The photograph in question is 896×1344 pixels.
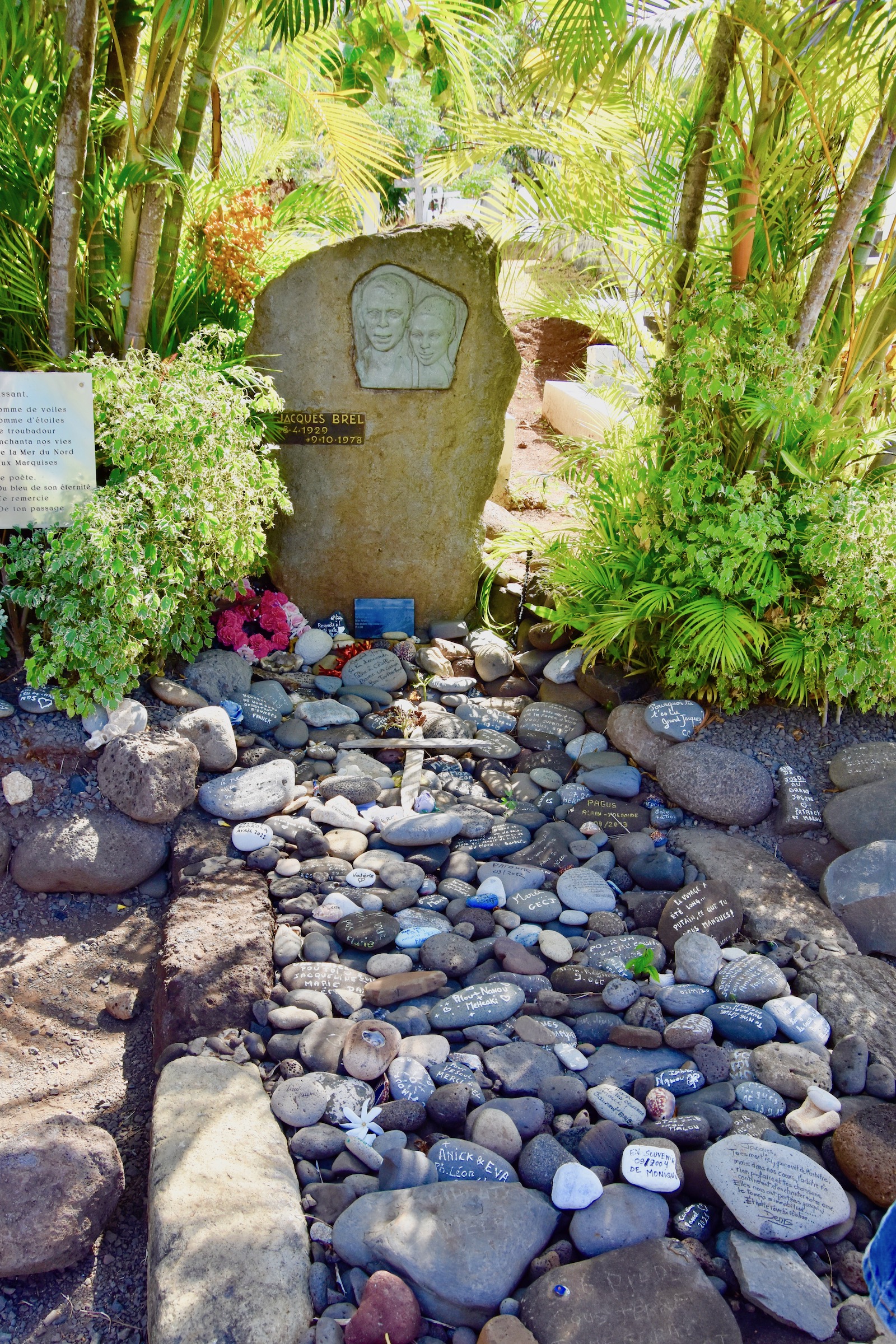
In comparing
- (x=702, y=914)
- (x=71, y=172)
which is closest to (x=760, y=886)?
(x=702, y=914)

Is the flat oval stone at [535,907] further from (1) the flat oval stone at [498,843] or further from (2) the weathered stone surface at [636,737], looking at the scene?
(2) the weathered stone surface at [636,737]

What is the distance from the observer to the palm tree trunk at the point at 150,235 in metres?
3.61

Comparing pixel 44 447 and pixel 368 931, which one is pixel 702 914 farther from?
pixel 44 447

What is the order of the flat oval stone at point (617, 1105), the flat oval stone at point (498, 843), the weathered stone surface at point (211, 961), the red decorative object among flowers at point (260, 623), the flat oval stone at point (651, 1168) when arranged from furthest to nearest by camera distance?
1. the red decorative object among flowers at point (260, 623)
2. the flat oval stone at point (498, 843)
3. the weathered stone surface at point (211, 961)
4. the flat oval stone at point (617, 1105)
5. the flat oval stone at point (651, 1168)

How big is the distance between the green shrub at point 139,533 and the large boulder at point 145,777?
0.19 meters

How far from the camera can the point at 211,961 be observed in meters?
2.75

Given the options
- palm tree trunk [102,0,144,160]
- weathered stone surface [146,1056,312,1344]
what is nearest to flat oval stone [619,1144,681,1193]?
weathered stone surface [146,1056,312,1344]

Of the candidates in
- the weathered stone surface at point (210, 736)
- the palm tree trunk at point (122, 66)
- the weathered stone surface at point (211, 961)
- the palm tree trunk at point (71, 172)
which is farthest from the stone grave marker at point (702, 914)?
the palm tree trunk at point (122, 66)

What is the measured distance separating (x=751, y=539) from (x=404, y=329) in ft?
6.36

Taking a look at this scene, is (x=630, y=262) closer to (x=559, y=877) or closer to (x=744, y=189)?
(x=744, y=189)

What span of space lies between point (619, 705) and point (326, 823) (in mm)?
1337

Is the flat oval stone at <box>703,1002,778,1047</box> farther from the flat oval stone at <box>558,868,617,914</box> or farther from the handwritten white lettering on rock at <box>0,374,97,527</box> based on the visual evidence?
the handwritten white lettering on rock at <box>0,374,97,527</box>

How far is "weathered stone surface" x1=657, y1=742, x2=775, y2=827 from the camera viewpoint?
3543 mm

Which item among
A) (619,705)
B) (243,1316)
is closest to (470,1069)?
(243,1316)
